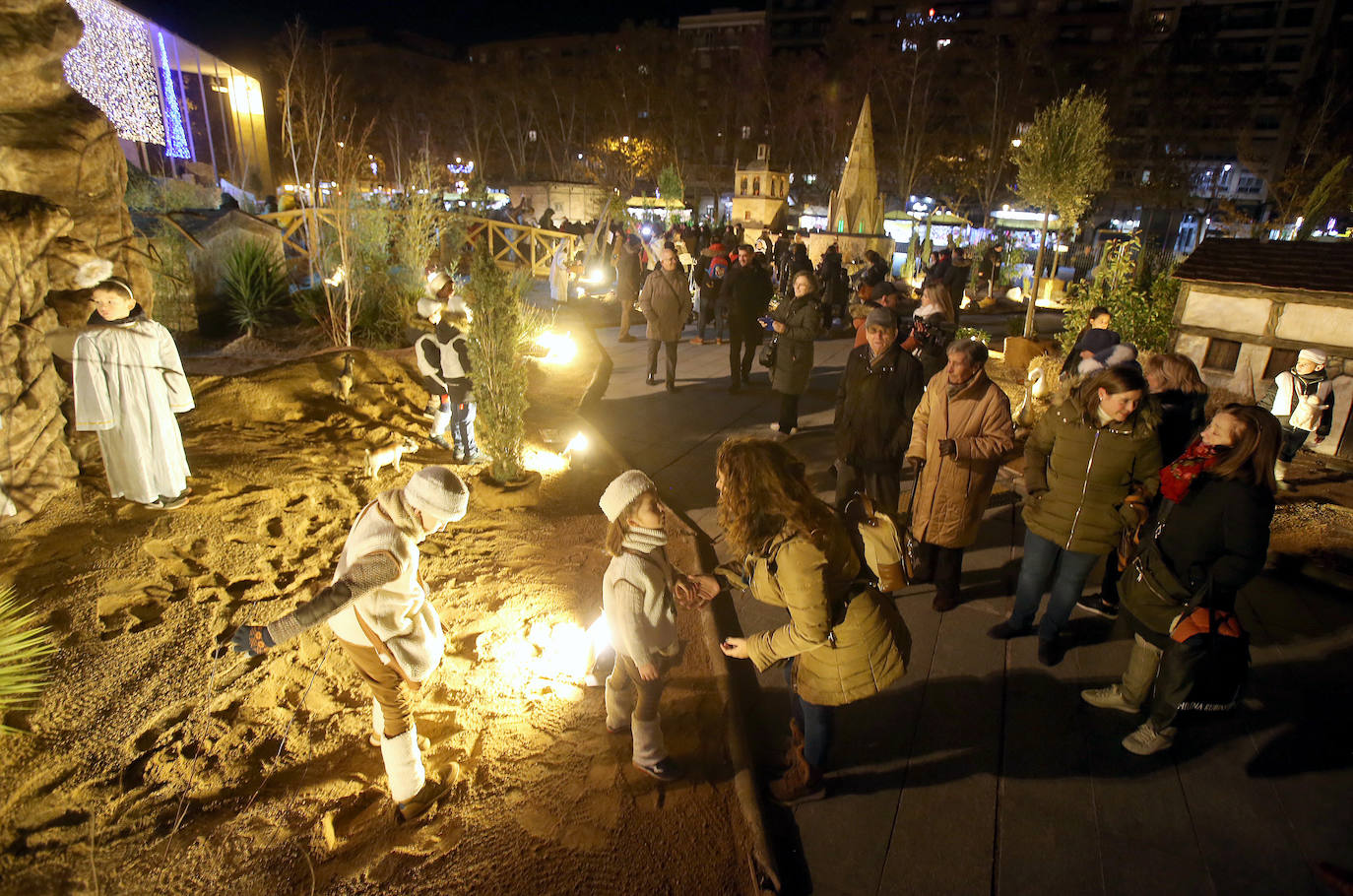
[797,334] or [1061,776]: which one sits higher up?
[797,334]

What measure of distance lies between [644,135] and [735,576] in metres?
47.8

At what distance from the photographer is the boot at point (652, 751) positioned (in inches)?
117

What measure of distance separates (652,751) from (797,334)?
428 centimetres

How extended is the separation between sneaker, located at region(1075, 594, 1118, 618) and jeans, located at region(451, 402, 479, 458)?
15.9 ft

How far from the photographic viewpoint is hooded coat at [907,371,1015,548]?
3766 mm

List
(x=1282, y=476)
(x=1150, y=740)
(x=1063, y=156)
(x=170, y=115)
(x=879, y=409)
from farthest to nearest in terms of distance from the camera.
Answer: (x=170, y=115) → (x=1063, y=156) → (x=1282, y=476) → (x=879, y=409) → (x=1150, y=740)

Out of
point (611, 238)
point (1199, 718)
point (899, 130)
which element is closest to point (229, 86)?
point (611, 238)

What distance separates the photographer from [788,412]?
22.4 ft

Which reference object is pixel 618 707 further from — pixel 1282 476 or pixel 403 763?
pixel 1282 476

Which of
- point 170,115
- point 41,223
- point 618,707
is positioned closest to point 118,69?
point 170,115

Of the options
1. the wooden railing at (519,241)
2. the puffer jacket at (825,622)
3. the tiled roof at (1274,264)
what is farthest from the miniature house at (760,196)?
the puffer jacket at (825,622)

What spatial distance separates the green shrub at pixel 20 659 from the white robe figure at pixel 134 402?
1.17 metres

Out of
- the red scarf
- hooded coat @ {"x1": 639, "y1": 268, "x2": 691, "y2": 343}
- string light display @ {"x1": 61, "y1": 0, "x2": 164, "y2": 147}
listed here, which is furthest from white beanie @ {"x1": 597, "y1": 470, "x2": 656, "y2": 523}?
string light display @ {"x1": 61, "y1": 0, "x2": 164, "y2": 147}

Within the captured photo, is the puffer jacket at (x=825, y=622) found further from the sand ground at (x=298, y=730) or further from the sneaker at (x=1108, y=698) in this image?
the sneaker at (x=1108, y=698)
